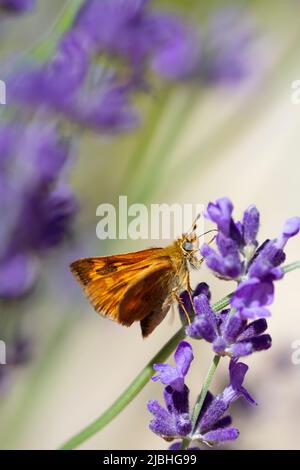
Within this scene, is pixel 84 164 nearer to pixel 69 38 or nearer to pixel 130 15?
pixel 130 15

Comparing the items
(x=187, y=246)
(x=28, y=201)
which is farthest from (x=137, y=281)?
(x=28, y=201)

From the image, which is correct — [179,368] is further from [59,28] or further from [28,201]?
[28,201]

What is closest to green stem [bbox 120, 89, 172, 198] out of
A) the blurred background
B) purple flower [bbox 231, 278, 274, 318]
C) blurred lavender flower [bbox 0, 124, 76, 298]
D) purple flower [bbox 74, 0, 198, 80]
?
the blurred background

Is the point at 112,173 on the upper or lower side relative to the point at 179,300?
upper

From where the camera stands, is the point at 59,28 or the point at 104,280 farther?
the point at 59,28

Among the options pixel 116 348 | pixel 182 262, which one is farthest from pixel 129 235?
pixel 182 262

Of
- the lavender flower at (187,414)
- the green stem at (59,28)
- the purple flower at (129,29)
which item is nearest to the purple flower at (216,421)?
the lavender flower at (187,414)
